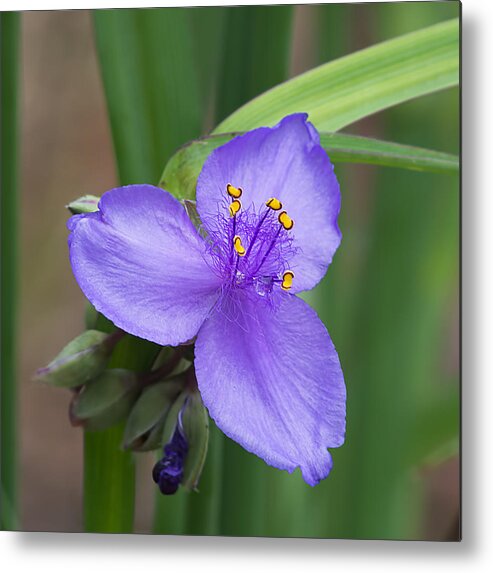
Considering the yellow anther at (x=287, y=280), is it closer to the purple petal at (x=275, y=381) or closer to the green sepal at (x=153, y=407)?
the purple petal at (x=275, y=381)

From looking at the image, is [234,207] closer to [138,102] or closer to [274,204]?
[274,204]

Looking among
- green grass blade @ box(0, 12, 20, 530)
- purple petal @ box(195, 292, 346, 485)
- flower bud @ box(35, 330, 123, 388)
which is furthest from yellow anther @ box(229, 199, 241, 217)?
green grass blade @ box(0, 12, 20, 530)

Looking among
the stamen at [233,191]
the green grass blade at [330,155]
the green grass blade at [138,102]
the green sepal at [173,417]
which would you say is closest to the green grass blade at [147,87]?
the green grass blade at [138,102]

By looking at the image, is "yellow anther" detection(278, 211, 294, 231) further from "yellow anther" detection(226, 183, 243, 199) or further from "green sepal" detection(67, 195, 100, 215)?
"green sepal" detection(67, 195, 100, 215)

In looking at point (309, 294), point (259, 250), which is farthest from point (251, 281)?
point (309, 294)

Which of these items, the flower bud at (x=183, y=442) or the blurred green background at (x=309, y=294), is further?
the blurred green background at (x=309, y=294)
